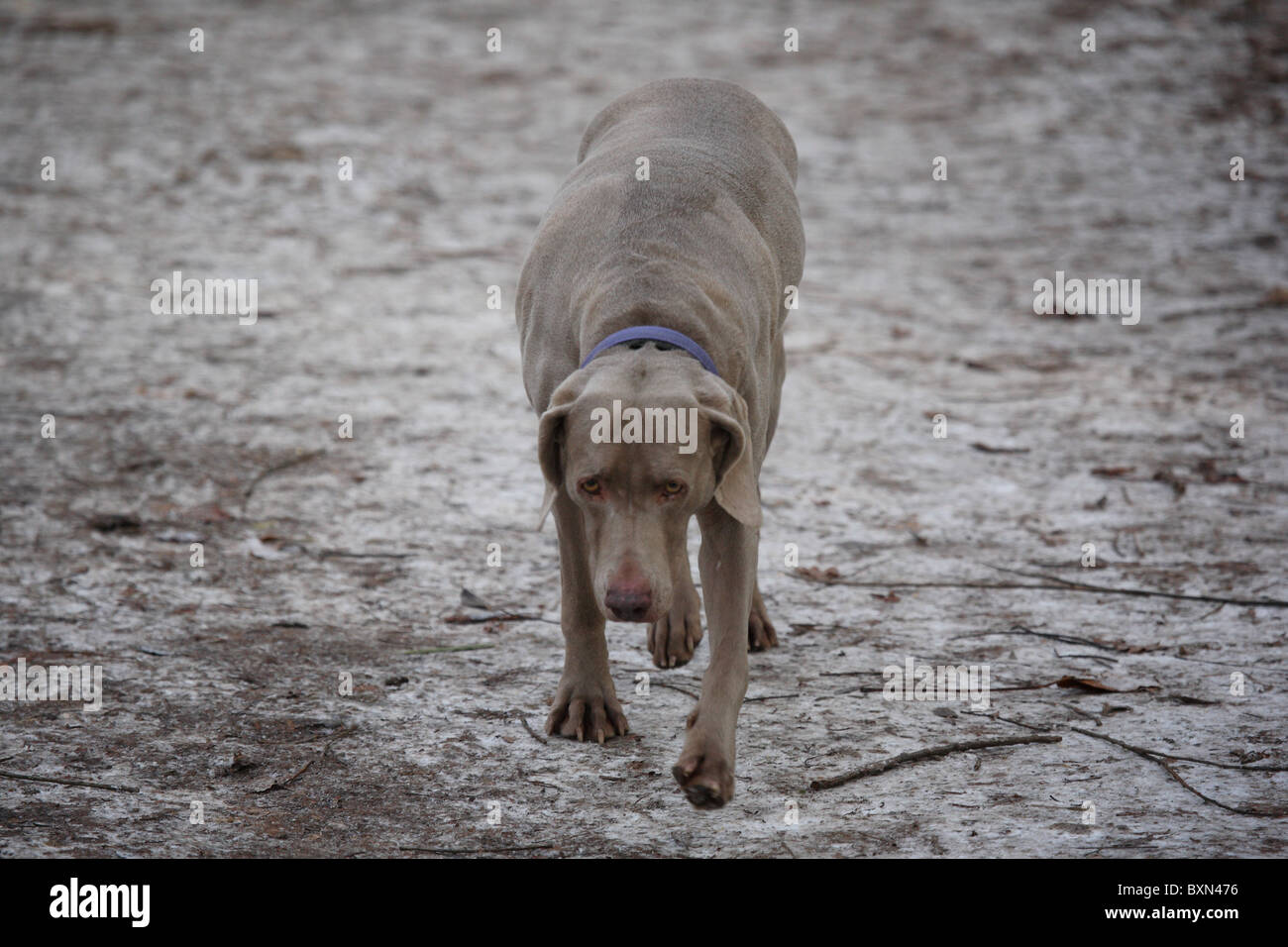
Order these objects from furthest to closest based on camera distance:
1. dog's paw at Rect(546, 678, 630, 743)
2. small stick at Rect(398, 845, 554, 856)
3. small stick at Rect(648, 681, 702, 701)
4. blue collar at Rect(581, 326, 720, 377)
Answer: small stick at Rect(648, 681, 702, 701), dog's paw at Rect(546, 678, 630, 743), blue collar at Rect(581, 326, 720, 377), small stick at Rect(398, 845, 554, 856)

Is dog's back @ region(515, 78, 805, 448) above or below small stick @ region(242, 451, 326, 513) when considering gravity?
above

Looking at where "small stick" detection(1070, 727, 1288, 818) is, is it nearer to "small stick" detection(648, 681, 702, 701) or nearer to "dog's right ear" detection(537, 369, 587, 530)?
"small stick" detection(648, 681, 702, 701)

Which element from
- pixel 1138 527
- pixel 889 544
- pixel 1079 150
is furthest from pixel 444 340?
pixel 1079 150

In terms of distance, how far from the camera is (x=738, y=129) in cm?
579

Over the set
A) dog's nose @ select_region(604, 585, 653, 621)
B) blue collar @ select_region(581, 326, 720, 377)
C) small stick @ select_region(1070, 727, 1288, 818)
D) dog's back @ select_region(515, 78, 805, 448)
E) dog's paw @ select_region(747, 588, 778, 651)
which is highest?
dog's back @ select_region(515, 78, 805, 448)

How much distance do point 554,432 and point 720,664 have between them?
0.91m

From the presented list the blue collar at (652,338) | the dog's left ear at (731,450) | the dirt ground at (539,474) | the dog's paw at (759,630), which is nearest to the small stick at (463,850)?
the dirt ground at (539,474)

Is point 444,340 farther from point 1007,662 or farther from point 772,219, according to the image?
point 1007,662

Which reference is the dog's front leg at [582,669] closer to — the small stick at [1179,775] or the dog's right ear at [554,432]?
the dog's right ear at [554,432]

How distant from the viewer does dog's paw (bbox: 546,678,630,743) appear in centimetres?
503

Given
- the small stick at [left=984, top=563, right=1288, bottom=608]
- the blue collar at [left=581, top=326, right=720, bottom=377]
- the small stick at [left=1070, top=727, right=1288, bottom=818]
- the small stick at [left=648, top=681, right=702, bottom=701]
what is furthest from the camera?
the small stick at [left=984, top=563, right=1288, bottom=608]

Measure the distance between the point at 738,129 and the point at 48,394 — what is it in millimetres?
4295

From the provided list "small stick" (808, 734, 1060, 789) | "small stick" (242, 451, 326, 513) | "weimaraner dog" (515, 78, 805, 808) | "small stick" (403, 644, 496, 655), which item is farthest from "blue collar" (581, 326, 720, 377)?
"small stick" (242, 451, 326, 513)

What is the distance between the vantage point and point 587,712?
199 inches
